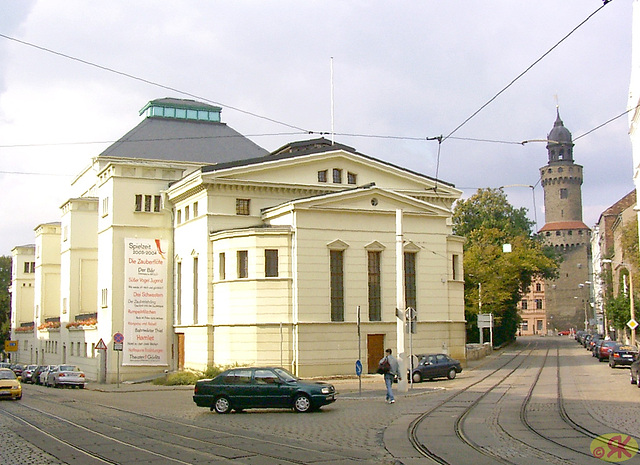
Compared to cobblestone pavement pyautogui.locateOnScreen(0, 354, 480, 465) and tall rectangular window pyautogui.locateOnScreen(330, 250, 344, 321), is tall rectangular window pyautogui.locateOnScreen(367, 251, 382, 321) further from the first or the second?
cobblestone pavement pyautogui.locateOnScreen(0, 354, 480, 465)

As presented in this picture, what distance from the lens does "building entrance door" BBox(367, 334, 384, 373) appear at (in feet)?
142

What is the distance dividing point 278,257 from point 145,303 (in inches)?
471

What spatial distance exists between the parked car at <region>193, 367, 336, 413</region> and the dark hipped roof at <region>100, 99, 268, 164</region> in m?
37.2

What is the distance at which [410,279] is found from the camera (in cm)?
4506

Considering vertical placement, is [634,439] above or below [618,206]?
below

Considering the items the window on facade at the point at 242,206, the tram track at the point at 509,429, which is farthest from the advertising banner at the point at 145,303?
the tram track at the point at 509,429

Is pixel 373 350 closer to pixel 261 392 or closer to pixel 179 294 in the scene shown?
pixel 179 294

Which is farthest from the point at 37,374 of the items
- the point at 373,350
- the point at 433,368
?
the point at 433,368

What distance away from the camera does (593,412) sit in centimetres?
2088

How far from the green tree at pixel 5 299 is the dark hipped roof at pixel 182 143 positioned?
50.9m

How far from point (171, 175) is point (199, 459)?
39153 millimetres

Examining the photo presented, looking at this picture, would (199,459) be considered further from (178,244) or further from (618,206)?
(618,206)

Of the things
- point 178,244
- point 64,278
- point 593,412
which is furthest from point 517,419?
point 64,278

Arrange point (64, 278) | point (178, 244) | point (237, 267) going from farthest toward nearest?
point (64, 278), point (178, 244), point (237, 267)
